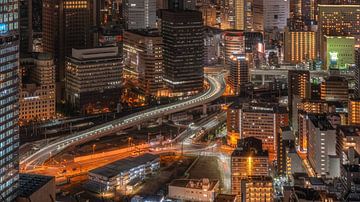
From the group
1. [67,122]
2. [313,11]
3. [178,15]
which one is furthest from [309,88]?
[313,11]

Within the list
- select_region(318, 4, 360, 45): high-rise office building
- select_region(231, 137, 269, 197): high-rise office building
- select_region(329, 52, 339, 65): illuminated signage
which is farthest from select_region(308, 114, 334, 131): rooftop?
select_region(318, 4, 360, 45): high-rise office building

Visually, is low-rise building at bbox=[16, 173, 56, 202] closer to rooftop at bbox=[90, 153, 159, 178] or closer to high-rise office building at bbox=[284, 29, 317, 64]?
rooftop at bbox=[90, 153, 159, 178]

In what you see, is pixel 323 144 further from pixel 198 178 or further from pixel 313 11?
pixel 313 11

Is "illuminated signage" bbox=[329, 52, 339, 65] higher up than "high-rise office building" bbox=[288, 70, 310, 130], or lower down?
higher up

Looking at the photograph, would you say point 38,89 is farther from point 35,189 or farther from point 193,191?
point 35,189

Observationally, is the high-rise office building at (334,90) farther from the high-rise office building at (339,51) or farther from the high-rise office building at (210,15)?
the high-rise office building at (210,15)
